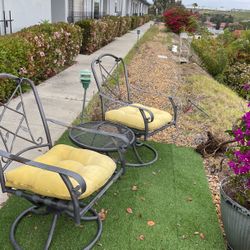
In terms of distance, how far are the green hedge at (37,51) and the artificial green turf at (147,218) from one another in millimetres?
2744

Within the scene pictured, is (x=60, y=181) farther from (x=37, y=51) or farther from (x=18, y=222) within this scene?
(x=37, y=51)

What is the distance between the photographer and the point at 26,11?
8289mm

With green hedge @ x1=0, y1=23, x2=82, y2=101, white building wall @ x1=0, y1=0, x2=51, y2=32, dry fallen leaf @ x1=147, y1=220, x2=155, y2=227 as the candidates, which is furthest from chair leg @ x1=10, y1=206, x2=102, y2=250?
white building wall @ x1=0, y1=0, x2=51, y2=32

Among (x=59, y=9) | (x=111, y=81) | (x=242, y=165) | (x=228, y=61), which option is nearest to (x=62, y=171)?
(x=242, y=165)

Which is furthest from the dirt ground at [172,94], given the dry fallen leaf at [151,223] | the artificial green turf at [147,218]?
the dry fallen leaf at [151,223]

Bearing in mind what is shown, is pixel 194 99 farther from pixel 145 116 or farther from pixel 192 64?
pixel 192 64

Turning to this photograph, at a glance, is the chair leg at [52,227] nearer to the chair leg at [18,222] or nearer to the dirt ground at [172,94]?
the chair leg at [18,222]

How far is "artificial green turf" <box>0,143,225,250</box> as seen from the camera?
2479mm

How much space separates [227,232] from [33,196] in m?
1.50

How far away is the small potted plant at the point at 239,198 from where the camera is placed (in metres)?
2.32

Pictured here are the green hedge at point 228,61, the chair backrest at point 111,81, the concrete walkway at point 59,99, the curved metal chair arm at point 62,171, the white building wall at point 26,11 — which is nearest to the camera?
the curved metal chair arm at point 62,171

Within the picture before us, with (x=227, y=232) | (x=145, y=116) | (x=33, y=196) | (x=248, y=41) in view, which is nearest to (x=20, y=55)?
(x=145, y=116)

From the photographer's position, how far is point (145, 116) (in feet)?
11.3

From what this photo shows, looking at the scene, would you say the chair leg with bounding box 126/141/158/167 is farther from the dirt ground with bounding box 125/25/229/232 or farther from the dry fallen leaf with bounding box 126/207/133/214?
the dry fallen leaf with bounding box 126/207/133/214
